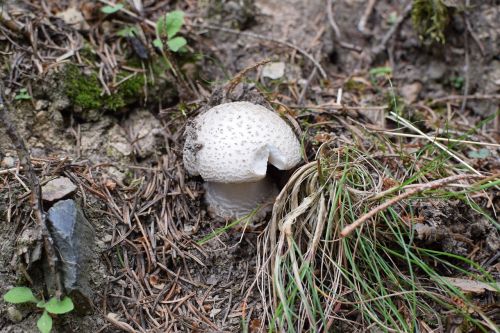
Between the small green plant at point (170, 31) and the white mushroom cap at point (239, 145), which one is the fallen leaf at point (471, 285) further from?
the small green plant at point (170, 31)

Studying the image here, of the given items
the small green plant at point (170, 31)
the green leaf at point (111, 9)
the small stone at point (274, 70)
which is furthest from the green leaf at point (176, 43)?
the small stone at point (274, 70)

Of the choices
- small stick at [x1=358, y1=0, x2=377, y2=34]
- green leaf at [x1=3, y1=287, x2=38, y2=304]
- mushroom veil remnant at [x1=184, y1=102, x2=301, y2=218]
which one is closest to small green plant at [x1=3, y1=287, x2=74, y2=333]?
green leaf at [x1=3, y1=287, x2=38, y2=304]

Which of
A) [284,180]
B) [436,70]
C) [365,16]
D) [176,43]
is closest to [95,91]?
[176,43]

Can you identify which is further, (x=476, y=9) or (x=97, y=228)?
(x=476, y=9)

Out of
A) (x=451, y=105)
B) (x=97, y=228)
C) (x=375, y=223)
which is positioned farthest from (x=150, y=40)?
(x=451, y=105)

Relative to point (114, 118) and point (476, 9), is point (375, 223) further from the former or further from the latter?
point (476, 9)

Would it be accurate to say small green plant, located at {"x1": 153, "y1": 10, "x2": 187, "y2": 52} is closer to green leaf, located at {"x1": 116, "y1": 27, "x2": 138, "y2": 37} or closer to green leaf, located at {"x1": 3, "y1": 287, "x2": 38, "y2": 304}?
green leaf, located at {"x1": 116, "y1": 27, "x2": 138, "y2": 37}

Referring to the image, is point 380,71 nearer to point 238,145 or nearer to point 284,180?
point 284,180
